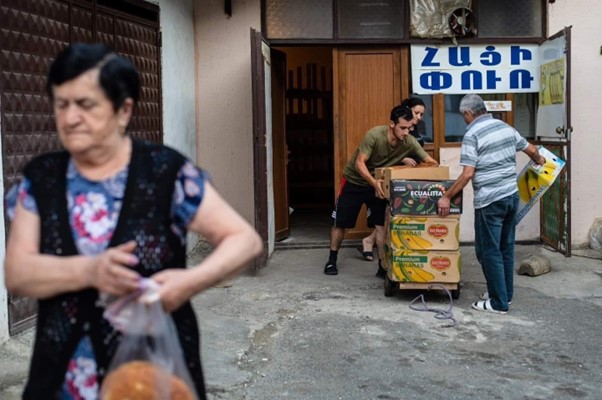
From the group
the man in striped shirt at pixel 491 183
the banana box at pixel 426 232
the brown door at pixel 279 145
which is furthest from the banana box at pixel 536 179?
the brown door at pixel 279 145

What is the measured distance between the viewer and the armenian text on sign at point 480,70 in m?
9.56

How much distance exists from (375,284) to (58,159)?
581 cm

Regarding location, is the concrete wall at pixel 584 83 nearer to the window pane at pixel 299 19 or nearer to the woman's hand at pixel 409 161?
the window pane at pixel 299 19

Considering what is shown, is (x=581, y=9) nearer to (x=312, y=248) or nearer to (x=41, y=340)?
(x=312, y=248)

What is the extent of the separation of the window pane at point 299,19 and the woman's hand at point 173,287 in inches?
295

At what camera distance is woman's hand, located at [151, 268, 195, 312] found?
2207 millimetres

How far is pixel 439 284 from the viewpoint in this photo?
278 inches

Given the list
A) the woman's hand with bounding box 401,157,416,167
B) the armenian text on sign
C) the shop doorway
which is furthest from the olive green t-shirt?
the shop doorway

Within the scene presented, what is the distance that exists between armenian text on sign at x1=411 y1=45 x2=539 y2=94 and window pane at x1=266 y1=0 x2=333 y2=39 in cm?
121

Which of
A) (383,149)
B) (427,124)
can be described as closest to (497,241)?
(383,149)

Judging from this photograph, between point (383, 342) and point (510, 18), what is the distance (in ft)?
16.5

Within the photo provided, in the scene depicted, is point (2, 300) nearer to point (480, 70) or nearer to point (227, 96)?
point (227, 96)

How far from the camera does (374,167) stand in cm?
795

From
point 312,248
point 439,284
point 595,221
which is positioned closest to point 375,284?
point 439,284
